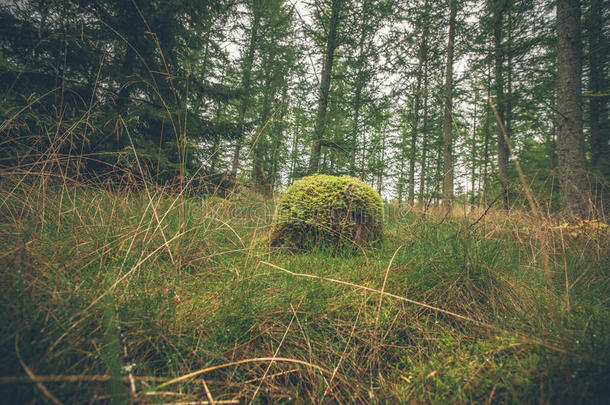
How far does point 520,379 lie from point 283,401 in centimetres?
90

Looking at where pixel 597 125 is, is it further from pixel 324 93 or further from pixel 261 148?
pixel 261 148

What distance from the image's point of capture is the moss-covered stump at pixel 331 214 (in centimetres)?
253

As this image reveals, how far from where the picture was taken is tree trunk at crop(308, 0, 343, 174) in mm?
5848

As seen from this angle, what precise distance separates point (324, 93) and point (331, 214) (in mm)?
4746

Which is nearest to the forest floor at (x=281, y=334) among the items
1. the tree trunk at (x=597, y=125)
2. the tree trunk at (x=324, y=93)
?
the tree trunk at (x=324, y=93)

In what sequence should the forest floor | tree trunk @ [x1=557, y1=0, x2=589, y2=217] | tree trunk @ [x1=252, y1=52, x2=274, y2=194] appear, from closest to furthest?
the forest floor
tree trunk @ [x1=252, y1=52, x2=274, y2=194]
tree trunk @ [x1=557, y1=0, x2=589, y2=217]

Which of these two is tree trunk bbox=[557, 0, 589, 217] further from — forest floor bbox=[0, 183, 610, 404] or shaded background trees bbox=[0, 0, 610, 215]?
forest floor bbox=[0, 183, 610, 404]

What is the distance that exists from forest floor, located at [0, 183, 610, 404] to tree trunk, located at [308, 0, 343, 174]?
467 cm

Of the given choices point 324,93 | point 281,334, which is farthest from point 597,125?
point 281,334

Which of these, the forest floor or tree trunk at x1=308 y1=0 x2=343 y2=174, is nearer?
the forest floor

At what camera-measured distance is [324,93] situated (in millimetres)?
6016

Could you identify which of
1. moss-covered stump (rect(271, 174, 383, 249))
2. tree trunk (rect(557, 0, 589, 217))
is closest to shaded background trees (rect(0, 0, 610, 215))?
tree trunk (rect(557, 0, 589, 217))

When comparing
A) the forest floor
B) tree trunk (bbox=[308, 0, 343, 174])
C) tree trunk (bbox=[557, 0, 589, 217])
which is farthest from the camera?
tree trunk (bbox=[308, 0, 343, 174])

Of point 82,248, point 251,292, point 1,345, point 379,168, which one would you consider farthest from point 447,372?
point 379,168
